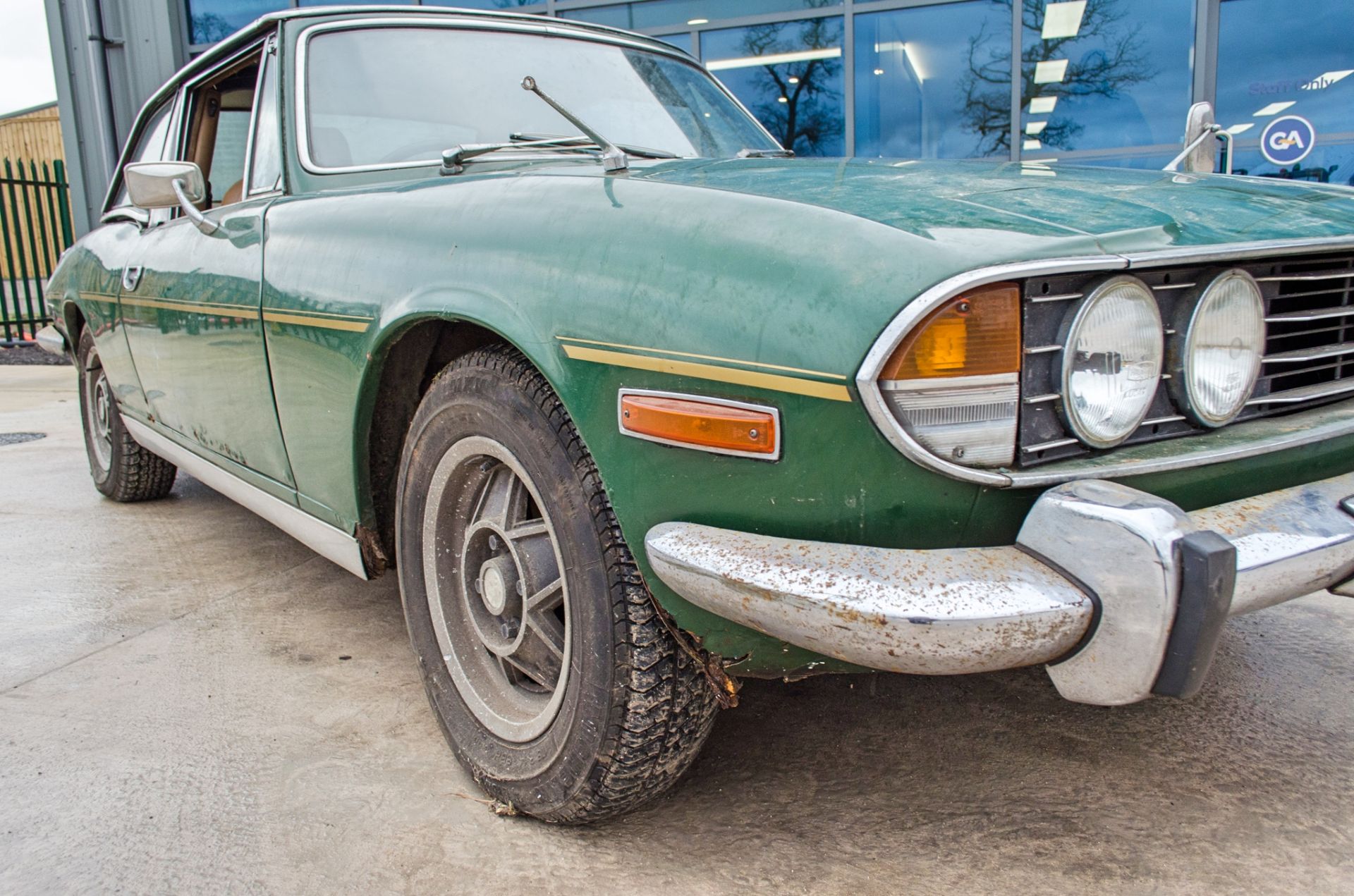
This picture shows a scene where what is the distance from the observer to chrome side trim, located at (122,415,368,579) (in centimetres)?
229

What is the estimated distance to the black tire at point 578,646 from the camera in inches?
61.6

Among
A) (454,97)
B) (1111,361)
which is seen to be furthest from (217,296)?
(1111,361)

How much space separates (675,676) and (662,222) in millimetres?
717

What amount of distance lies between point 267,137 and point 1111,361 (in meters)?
2.26

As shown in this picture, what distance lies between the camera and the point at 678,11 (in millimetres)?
8586

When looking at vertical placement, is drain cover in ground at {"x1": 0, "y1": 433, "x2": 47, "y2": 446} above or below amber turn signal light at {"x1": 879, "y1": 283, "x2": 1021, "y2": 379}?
below

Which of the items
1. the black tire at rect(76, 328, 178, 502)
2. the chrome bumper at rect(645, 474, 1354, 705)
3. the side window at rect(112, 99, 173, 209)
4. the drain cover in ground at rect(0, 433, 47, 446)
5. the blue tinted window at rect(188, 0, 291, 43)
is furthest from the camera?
the blue tinted window at rect(188, 0, 291, 43)

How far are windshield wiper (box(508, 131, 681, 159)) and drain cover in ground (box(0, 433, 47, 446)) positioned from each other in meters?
4.91

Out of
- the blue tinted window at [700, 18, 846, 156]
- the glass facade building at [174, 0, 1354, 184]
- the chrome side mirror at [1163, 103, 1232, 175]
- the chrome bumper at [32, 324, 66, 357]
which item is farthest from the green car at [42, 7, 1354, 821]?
the blue tinted window at [700, 18, 846, 156]

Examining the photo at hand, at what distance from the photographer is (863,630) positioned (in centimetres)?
127

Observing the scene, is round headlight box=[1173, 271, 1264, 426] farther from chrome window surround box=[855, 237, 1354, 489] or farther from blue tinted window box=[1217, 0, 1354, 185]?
blue tinted window box=[1217, 0, 1354, 185]

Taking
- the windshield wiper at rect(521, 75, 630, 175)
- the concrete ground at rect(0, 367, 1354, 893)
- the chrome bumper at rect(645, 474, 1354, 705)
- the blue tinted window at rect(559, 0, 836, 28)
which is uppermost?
the blue tinted window at rect(559, 0, 836, 28)

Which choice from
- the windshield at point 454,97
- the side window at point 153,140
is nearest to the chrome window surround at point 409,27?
the windshield at point 454,97

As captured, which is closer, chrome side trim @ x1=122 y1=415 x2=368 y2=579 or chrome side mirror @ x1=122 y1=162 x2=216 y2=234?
chrome side trim @ x1=122 y1=415 x2=368 y2=579
